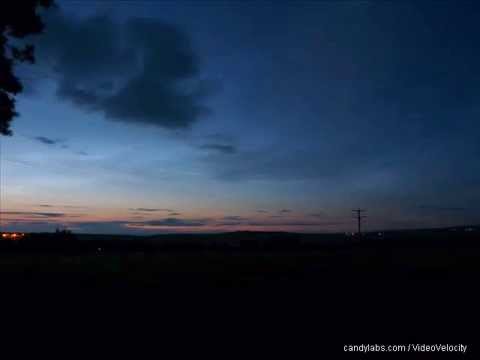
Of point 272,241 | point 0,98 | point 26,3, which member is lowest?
point 272,241

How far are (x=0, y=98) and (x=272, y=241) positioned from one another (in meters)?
50.2

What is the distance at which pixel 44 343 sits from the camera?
21.4 ft

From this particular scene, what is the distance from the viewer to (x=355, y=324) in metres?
7.68

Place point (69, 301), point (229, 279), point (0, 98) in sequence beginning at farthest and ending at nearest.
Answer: point (229, 279)
point (0, 98)
point (69, 301)

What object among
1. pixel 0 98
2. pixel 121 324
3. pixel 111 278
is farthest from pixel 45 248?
pixel 121 324

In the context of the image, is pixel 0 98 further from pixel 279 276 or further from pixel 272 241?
pixel 272 241

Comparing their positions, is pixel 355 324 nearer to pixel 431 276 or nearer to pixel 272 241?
pixel 431 276

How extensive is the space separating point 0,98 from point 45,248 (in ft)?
127

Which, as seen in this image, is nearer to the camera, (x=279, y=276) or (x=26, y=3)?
(x=26, y=3)

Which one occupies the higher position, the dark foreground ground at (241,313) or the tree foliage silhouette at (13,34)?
the tree foliage silhouette at (13,34)

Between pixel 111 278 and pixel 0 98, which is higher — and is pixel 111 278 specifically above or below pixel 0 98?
below

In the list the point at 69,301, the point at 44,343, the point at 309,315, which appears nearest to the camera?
the point at 44,343

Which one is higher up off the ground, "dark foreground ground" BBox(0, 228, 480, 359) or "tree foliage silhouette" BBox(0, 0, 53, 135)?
"tree foliage silhouette" BBox(0, 0, 53, 135)

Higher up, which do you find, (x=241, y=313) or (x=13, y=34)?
(x=13, y=34)
